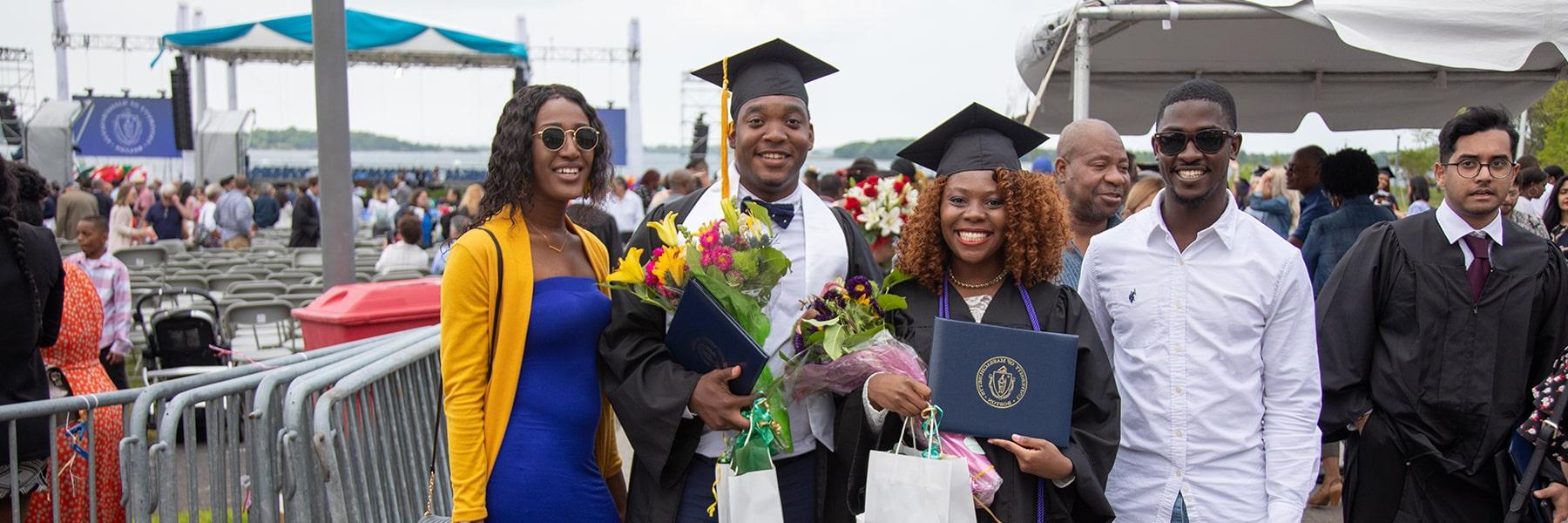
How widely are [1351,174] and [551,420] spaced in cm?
455

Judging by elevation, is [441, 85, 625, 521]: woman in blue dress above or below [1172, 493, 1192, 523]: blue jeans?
above

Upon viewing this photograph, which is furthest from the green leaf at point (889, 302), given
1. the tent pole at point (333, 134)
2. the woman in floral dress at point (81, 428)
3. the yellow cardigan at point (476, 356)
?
the tent pole at point (333, 134)

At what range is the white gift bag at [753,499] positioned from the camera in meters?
2.60

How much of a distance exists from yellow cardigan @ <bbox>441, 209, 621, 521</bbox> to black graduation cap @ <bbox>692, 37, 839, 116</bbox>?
29.9 inches

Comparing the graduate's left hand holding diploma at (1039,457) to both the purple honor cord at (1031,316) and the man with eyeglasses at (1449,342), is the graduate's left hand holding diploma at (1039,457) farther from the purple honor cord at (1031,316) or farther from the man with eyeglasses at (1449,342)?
the man with eyeglasses at (1449,342)

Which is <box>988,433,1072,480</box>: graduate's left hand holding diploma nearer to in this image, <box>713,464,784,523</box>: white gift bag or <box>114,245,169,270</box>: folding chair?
<box>713,464,784,523</box>: white gift bag

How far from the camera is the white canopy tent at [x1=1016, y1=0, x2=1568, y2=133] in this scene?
4.71 metres

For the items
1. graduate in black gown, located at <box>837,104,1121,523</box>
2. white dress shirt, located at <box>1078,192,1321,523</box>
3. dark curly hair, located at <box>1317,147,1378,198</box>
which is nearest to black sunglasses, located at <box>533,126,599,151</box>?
graduate in black gown, located at <box>837,104,1121,523</box>

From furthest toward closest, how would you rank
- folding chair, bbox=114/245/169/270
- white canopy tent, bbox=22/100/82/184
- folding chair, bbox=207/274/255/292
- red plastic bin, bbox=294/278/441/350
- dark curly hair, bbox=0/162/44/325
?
white canopy tent, bbox=22/100/82/184, folding chair, bbox=114/245/169/270, folding chair, bbox=207/274/255/292, red plastic bin, bbox=294/278/441/350, dark curly hair, bbox=0/162/44/325

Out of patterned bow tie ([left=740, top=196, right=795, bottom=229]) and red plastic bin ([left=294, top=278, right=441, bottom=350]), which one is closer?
patterned bow tie ([left=740, top=196, right=795, bottom=229])

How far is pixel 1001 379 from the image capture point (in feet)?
8.07

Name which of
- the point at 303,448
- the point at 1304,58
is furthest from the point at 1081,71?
the point at 303,448

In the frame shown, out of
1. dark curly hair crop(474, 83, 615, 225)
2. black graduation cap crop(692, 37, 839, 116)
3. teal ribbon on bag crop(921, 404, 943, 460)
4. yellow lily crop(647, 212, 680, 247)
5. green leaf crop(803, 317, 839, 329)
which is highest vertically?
black graduation cap crop(692, 37, 839, 116)

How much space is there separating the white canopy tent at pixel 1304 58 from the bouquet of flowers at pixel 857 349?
3163 millimetres
